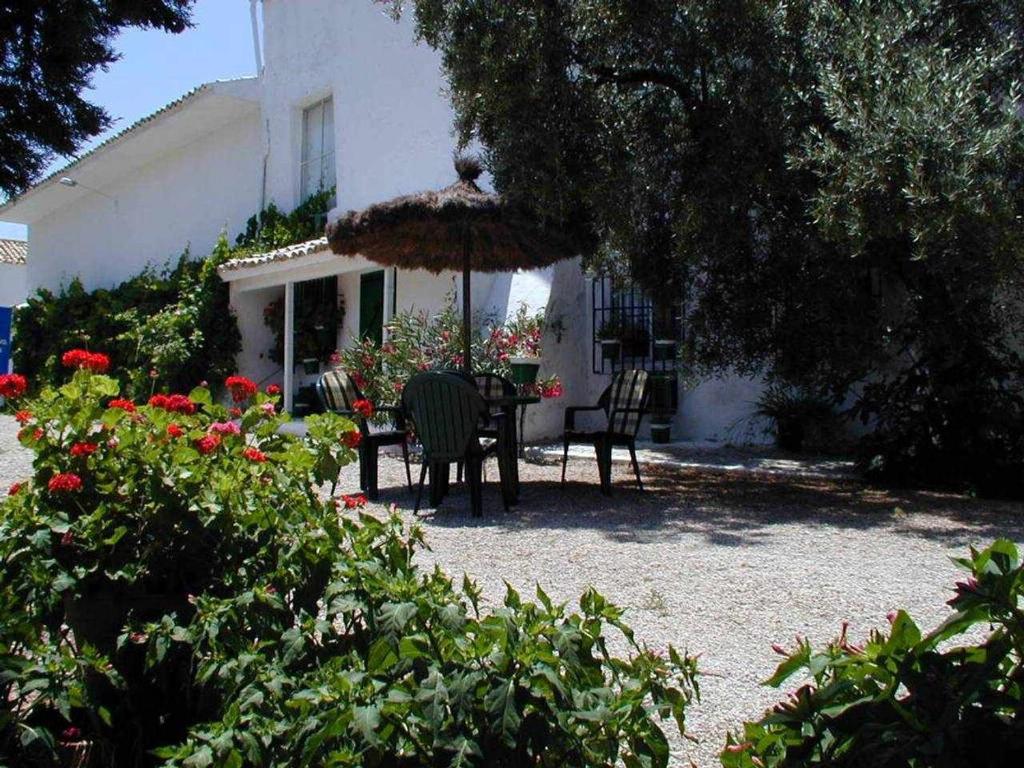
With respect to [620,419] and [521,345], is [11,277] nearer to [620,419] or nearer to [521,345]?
[521,345]

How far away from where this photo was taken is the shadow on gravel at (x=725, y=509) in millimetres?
5582

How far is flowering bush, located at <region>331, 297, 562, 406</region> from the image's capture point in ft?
31.5

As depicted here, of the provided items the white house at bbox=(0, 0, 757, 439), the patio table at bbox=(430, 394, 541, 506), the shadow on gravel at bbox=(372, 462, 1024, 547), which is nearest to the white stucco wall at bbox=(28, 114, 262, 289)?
the white house at bbox=(0, 0, 757, 439)

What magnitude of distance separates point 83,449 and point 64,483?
0.10 m

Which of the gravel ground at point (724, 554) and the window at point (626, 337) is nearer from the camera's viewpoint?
the gravel ground at point (724, 554)

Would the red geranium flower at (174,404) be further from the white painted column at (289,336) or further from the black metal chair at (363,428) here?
the white painted column at (289,336)

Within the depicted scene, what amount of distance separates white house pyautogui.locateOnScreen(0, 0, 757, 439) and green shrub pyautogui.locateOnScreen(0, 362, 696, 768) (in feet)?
21.1

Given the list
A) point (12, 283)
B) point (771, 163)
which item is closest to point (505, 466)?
point (771, 163)

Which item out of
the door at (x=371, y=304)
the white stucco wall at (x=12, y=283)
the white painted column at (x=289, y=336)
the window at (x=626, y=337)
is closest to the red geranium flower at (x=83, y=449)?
the window at (x=626, y=337)

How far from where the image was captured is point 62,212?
20828mm

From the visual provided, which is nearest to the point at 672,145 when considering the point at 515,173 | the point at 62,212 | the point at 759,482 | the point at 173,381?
the point at 515,173

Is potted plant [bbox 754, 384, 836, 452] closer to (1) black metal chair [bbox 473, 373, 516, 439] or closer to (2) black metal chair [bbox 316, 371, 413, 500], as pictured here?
(1) black metal chair [bbox 473, 373, 516, 439]

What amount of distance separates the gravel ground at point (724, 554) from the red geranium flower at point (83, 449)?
1.66 metres

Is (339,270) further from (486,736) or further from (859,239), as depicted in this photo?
(486,736)
